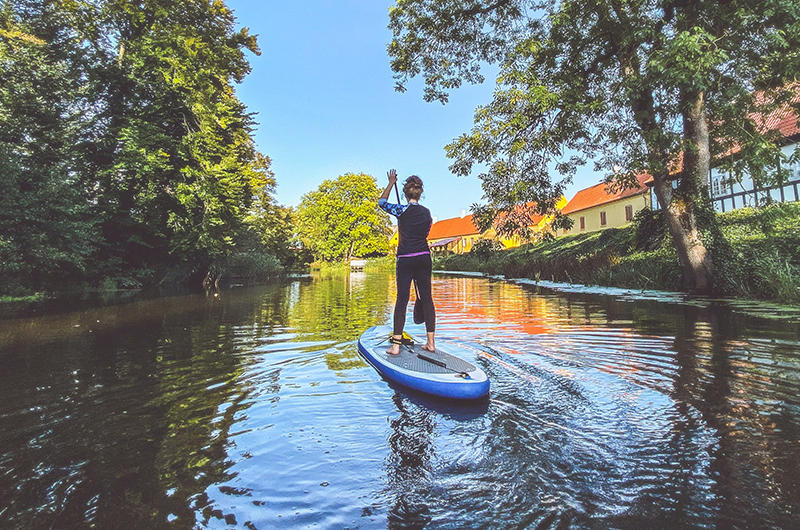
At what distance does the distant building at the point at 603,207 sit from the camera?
3289 centimetres

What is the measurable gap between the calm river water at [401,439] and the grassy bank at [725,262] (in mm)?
4553

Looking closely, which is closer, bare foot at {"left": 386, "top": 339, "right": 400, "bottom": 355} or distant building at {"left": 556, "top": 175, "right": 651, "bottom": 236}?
bare foot at {"left": 386, "top": 339, "right": 400, "bottom": 355}

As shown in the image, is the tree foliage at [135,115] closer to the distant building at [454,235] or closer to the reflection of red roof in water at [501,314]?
the reflection of red roof in water at [501,314]

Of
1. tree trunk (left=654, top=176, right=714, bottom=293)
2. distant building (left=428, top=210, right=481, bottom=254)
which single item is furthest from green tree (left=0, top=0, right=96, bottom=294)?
distant building (left=428, top=210, right=481, bottom=254)

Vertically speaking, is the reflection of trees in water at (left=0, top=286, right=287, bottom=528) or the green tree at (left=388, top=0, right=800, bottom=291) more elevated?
the green tree at (left=388, top=0, right=800, bottom=291)

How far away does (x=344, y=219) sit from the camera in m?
65.6

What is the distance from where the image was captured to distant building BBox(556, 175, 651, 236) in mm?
32891

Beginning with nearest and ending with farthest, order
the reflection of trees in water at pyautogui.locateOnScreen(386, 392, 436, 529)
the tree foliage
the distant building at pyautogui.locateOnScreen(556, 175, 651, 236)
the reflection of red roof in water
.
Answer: the reflection of trees in water at pyautogui.locateOnScreen(386, 392, 436, 529) < the reflection of red roof in water < the tree foliage < the distant building at pyautogui.locateOnScreen(556, 175, 651, 236)

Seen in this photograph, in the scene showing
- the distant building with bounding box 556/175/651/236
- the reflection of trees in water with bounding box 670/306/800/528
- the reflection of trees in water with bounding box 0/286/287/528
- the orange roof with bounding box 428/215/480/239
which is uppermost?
the orange roof with bounding box 428/215/480/239

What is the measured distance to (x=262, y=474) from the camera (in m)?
2.56

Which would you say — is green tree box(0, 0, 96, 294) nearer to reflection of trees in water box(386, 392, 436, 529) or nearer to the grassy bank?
the grassy bank

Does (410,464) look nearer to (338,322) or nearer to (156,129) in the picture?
(338,322)

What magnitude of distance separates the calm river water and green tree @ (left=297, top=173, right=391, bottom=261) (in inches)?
2361

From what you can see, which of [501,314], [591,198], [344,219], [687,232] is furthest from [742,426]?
[344,219]
